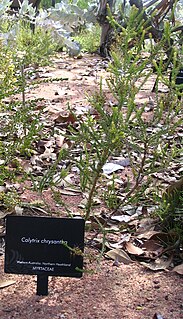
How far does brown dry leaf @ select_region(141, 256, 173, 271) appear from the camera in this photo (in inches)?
72.9

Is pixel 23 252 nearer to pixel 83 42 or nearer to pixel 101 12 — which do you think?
pixel 101 12

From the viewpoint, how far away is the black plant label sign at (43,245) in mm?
1603

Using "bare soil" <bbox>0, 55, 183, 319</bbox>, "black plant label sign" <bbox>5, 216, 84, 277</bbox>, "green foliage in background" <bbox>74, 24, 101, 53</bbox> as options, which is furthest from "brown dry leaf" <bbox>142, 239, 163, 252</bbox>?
"green foliage in background" <bbox>74, 24, 101, 53</bbox>

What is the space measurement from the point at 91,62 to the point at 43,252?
4893 millimetres

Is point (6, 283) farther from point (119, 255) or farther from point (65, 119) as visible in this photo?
point (65, 119)

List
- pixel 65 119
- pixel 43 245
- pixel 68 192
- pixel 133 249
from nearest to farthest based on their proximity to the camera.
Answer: pixel 43 245 → pixel 133 249 → pixel 68 192 → pixel 65 119

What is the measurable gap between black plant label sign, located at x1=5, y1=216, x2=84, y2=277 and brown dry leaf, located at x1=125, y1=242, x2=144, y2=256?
0.37 metres

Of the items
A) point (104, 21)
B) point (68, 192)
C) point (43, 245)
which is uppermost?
point (104, 21)

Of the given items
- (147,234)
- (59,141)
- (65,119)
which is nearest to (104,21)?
(65,119)

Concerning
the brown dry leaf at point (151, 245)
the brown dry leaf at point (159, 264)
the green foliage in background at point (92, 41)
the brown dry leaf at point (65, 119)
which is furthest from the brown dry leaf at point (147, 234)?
the green foliage in background at point (92, 41)

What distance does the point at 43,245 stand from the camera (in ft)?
5.29

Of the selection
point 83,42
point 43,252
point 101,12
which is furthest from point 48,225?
point 83,42

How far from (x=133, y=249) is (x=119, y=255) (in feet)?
0.25

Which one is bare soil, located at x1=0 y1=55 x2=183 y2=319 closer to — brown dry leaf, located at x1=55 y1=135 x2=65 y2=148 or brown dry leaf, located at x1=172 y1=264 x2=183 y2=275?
brown dry leaf, located at x1=172 y1=264 x2=183 y2=275
